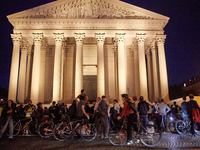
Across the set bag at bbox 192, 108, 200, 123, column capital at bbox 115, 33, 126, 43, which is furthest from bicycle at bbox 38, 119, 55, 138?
column capital at bbox 115, 33, 126, 43

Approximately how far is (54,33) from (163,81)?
17701 mm

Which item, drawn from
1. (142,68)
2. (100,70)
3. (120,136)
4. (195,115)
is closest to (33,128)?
(120,136)

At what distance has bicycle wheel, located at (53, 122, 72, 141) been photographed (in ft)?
31.3

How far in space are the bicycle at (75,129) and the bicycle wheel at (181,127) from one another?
5.44 meters

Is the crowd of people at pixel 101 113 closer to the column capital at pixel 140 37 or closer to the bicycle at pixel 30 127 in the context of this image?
the bicycle at pixel 30 127

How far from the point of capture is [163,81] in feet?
86.4

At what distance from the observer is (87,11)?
2727cm

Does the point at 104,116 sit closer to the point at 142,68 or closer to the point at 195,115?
the point at 195,115

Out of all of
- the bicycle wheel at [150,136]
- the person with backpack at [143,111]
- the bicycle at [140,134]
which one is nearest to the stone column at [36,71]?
the person with backpack at [143,111]

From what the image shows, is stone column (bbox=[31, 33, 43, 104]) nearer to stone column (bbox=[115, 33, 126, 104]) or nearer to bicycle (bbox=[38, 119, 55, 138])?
stone column (bbox=[115, 33, 126, 104])

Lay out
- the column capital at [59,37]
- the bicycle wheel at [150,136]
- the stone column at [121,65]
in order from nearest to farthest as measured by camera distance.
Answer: the bicycle wheel at [150,136] < the stone column at [121,65] < the column capital at [59,37]

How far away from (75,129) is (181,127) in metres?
6.68

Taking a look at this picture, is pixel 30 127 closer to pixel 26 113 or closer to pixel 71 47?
pixel 26 113

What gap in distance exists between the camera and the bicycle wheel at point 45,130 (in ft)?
33.8
